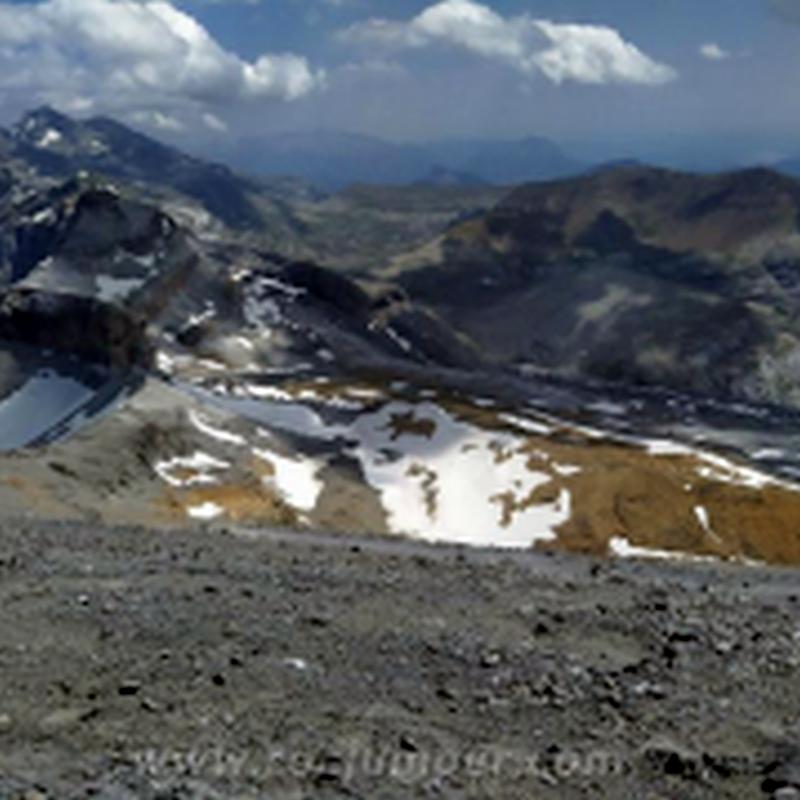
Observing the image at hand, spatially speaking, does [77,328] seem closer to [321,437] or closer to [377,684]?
[321,437]

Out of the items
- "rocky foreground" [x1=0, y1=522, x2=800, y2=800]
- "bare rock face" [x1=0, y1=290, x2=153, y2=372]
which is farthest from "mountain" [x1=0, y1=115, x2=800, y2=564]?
"rocky foreground" [x1=0, y1=522, x2=800, y2=800]

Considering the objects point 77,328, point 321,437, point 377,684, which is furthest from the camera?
point 77,328

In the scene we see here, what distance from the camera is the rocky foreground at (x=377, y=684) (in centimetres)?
1531

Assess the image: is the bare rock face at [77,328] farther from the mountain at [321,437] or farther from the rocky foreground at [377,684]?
the rocky foreground at [377,684]

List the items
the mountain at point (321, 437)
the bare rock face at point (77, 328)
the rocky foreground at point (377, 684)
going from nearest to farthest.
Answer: the rocky foreground at point (377, 684), the mountain at point (321, 437), the bare rock face at point (77, 328)

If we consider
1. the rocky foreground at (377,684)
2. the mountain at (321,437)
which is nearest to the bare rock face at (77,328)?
the mountain at (321,437)

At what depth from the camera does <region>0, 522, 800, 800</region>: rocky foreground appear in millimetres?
15312

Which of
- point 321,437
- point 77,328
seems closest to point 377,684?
point 321,437

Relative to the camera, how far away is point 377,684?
19.0 m

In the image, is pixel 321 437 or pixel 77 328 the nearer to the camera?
pixel 321 437

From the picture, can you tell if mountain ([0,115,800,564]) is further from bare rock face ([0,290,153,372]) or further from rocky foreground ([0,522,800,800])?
rocky foreground ([0,522,800,800])

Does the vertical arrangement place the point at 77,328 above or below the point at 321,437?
above

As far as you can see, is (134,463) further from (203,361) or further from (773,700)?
(203,361)

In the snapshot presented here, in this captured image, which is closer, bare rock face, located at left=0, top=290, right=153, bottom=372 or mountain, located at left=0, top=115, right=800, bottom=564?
mountain, located at left=0, top=115, right=800, bottom=564
